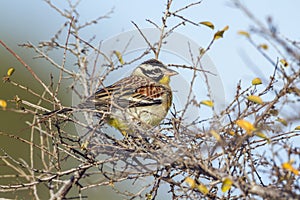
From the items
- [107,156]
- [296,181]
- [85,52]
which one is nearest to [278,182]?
[296,181]

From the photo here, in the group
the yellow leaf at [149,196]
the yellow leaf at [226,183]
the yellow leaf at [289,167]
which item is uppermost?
the yellow leaf at [289,167]

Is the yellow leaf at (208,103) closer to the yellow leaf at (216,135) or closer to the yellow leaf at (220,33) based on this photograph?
the yellow leaf at (216,135)

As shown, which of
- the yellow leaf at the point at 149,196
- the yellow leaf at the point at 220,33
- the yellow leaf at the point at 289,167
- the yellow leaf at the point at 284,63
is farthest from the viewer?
the yellow leaf at the point at 149,196

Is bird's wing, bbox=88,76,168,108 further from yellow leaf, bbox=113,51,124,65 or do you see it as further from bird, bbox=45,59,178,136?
yellow leaf, bbox=113,51,124,65

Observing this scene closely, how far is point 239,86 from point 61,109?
1.05 m

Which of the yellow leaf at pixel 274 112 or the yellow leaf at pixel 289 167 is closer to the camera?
the yellow leaf at pixel 289 167

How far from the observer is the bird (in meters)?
3.78

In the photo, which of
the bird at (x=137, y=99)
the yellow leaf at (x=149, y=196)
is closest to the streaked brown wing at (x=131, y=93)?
the bird at (x=137, y=99)

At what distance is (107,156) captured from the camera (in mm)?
3719

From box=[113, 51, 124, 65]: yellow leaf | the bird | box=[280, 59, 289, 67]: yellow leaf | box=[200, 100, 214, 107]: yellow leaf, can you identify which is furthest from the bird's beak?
box=[280, 59, 289, 67]: yellow leaf

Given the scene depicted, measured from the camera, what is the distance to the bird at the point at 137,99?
378 centimetres

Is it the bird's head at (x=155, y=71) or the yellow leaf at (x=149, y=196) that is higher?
the bird's head at (x=155, y=71)

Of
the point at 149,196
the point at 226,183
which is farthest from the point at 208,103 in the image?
the point at 149,196

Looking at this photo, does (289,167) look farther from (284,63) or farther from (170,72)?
(170,72)
